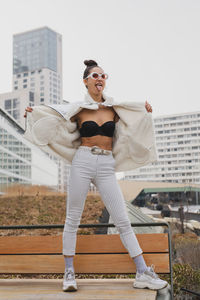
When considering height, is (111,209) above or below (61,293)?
above

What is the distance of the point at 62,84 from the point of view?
121062 millimetres

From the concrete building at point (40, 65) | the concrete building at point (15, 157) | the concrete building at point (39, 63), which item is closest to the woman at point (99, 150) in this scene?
the concrete building at point (15, 157)

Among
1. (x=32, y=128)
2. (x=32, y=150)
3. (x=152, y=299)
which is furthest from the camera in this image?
(x=32, y=150)

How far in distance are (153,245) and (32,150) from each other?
999 inches

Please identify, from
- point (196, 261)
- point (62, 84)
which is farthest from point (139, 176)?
point (196, 261)

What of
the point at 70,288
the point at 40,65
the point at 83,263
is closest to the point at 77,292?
the point at 70,288

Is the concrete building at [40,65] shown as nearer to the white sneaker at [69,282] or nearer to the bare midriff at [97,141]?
the bare midriff at [97,141]

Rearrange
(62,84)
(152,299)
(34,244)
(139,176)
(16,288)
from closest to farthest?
(152,299)
(16,288)
(34,244)
(139,176)
(62,84)

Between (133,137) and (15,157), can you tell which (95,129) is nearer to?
(133,137)

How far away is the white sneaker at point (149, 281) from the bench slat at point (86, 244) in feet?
0.84

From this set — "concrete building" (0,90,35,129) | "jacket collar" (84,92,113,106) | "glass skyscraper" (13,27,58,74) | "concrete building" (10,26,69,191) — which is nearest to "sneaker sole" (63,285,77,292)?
"jacket collar" (84,92,113,106)

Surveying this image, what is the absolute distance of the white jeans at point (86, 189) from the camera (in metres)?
2.61

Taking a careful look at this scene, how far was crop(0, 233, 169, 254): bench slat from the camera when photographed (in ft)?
8.96

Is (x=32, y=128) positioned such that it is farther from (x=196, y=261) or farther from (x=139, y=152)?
(x=196, y=261)
